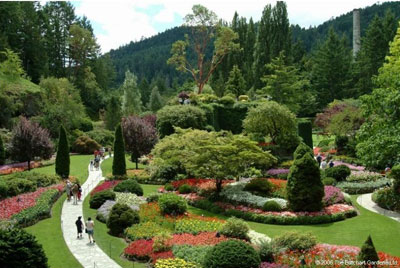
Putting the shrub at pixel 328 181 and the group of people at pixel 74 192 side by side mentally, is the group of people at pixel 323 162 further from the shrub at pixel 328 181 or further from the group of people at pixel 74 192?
the group of people at pixel 74 192

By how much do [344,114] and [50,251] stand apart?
3288cm

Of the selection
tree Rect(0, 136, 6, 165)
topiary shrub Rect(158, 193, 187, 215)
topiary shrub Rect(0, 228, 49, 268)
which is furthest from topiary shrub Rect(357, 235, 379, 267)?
tree Rect(0, 136, 6, 165)

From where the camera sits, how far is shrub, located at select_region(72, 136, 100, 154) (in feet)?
164

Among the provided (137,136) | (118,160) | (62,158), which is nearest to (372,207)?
(118,160)

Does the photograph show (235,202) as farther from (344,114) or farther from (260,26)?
(260,26)

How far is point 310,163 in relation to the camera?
71.9ft

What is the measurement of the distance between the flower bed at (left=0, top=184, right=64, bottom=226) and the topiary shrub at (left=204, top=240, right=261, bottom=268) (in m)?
11.7

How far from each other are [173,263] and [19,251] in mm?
5143

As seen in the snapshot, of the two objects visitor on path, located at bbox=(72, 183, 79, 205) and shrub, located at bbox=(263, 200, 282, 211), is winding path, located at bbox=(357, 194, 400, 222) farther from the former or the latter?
visitor on path, located at bbox=(72, 183, 79, 205)

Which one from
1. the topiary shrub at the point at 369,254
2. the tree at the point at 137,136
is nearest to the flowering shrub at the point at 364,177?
the tree at the point at 137,136

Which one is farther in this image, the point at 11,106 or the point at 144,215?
the point at 11,106

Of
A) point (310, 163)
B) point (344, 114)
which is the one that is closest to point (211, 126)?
point (344, 114)

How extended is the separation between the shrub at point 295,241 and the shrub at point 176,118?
25.2 m

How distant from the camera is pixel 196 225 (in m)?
19.9
